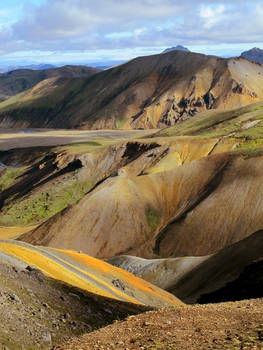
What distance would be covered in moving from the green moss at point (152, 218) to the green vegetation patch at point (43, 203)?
22582mm

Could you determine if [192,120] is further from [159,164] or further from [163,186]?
[163,186]

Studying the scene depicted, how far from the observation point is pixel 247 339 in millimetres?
11773

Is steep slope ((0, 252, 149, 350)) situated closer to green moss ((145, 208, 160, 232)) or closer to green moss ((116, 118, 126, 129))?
green moss ((145, 208, 160, 232))

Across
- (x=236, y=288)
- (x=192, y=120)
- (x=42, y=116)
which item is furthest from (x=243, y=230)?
(x=42, y=116)

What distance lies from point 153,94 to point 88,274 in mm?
134371

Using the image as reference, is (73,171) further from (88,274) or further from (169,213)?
(88,274)

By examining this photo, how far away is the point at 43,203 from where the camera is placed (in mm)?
76375

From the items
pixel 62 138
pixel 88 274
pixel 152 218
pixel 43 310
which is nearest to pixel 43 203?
pixel 152 218

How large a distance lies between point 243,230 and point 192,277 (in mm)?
13580

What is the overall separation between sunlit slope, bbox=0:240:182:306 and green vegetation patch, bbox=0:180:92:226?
4551 centimetres

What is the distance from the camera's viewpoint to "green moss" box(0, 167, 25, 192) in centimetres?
9551

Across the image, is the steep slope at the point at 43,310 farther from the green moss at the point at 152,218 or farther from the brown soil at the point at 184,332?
the green moss at the point at 152,218

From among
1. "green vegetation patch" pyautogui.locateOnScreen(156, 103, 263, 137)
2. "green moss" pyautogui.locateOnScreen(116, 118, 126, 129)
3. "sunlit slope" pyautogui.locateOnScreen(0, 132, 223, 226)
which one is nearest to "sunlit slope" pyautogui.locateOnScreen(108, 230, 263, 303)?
"sunlit slope" pyautogui.locateOnScreen(0, 132, 223, 226)

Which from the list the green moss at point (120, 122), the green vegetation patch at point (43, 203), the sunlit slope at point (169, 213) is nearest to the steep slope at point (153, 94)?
the green moss at point (120, 122)
